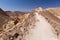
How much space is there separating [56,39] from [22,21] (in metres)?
1.04

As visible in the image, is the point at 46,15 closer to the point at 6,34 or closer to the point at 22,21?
the point at 22,21

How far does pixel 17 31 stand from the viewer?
4.46 meters

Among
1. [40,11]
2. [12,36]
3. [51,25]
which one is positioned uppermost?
[40,11]

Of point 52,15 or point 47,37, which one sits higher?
point 52,15

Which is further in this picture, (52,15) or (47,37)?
(52,15)

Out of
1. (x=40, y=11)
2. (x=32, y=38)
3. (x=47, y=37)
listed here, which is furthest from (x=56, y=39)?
(x=40, y=11)

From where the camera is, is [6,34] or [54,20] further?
[6,34]

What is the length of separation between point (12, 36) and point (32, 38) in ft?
2.29

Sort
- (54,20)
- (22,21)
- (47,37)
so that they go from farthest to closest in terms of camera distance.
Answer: (22,21) < (54,20) < (47,37)

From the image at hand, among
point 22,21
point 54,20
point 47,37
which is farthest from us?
point 22,21

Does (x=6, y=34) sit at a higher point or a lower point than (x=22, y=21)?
lower

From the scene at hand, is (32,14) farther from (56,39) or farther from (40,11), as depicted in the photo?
(56,39)

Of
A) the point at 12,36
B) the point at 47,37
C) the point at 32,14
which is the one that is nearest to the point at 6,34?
the point at 12,36

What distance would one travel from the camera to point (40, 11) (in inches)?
177
